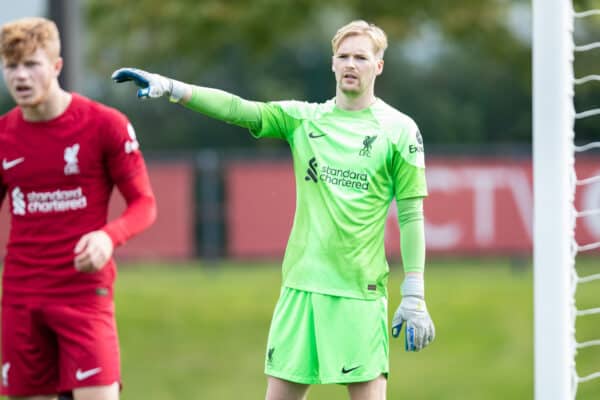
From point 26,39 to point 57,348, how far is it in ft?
4.63

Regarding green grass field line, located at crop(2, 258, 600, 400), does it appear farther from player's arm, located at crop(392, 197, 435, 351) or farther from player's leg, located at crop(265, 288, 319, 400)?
player's arm, located at crop(392, 197, 435, 351)

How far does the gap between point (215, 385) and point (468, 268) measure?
20.9 ft

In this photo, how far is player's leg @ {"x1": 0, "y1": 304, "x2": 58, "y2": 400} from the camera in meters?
5.98

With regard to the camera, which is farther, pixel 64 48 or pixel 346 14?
pixel 346 14

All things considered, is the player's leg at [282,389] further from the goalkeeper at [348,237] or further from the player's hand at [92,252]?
the player's hand at [92,252]

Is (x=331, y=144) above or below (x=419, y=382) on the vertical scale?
above

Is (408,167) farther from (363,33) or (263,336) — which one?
(263,336)

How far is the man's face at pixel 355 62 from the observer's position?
5.40 meters

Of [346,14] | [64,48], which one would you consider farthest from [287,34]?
[64,48]

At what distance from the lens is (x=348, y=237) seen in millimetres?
5480

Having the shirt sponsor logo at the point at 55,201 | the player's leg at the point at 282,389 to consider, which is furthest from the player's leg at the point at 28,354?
the player's leg at the point at 282,389

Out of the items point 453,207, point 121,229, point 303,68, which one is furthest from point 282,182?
point 121,229

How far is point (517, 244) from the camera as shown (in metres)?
18.3

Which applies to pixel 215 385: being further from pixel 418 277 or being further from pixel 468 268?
pixel 418 277
